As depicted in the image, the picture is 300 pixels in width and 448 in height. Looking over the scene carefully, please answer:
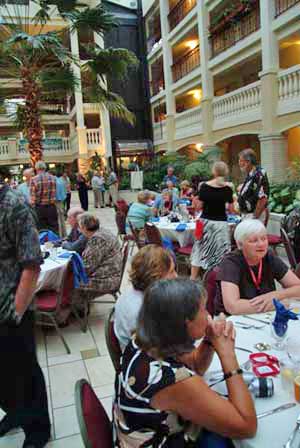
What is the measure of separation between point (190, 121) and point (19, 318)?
14.9m

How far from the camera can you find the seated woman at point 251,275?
91.1 inches

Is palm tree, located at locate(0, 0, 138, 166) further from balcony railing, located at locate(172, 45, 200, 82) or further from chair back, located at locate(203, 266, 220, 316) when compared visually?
balcony railing, located at locate(172, 45, 200, 82)

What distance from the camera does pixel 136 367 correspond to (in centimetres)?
127

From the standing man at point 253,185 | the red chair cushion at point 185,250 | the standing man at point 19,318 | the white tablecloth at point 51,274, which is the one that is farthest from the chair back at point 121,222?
the standing man at point 19,318

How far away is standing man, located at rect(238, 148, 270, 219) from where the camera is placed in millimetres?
4582

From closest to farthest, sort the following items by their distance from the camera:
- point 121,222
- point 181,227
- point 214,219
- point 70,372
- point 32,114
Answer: point 70,372 → point 214,219 → point 181,227 → point 121,222 → point 32,114

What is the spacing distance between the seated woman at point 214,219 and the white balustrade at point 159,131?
15037mm

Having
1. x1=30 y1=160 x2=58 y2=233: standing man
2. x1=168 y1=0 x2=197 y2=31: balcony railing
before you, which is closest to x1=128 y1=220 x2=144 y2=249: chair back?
x1=30 y1=160 x2=58 y2=233: standing man

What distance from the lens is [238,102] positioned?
40.3 feet

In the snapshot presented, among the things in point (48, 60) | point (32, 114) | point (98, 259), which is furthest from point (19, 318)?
point (48, 60)

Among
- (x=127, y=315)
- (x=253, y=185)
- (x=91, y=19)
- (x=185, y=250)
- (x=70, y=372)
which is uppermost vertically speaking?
(x=91, y=19)

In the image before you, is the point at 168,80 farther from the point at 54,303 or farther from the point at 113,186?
the point at 54,303

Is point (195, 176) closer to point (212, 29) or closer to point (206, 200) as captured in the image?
point (212, 29)

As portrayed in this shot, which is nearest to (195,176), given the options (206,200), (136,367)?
(206,200)
